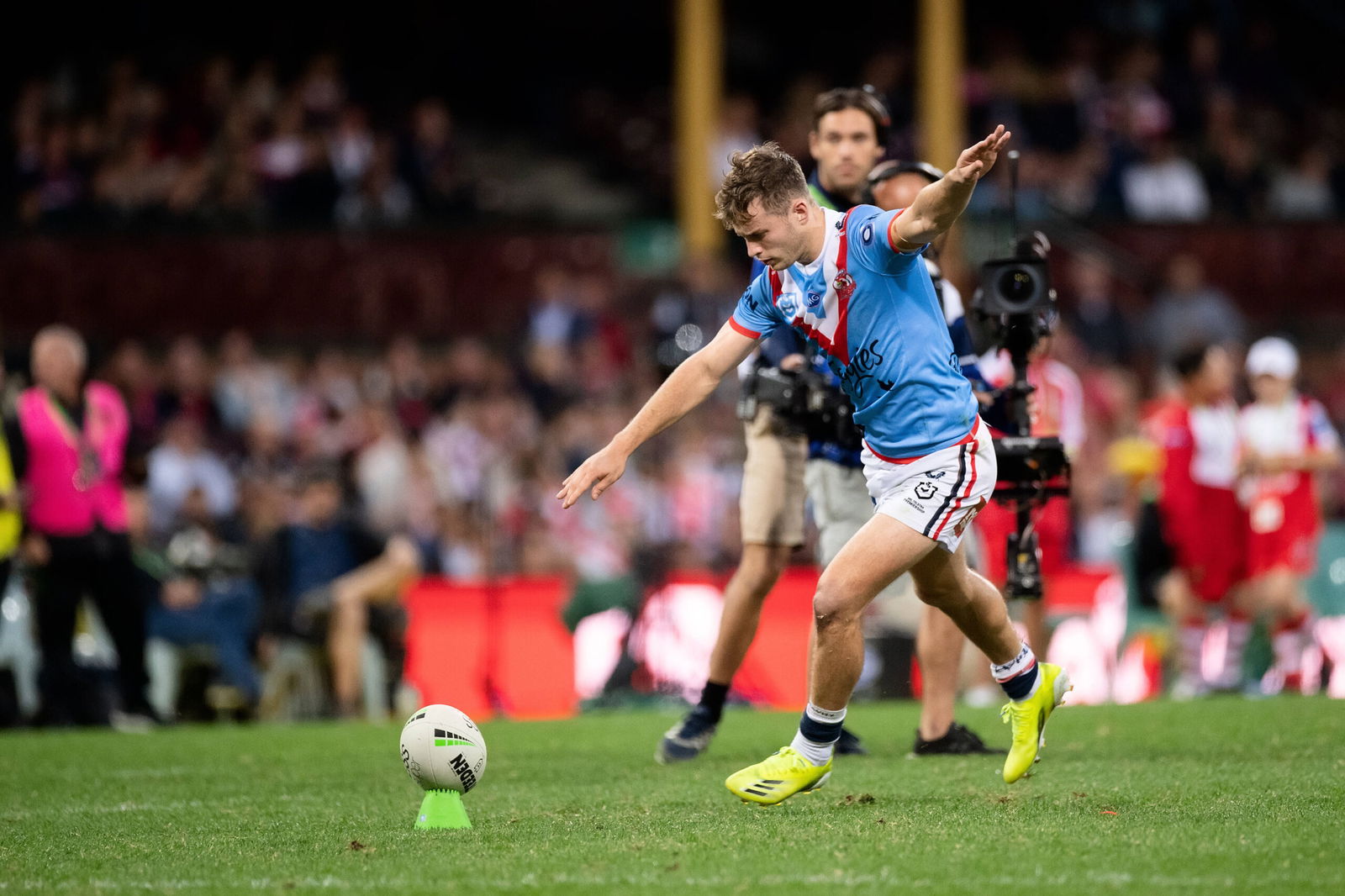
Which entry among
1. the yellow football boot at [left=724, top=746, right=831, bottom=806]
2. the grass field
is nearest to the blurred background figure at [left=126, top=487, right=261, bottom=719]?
the grass field

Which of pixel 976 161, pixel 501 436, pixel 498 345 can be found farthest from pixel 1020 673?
pixel 498 345

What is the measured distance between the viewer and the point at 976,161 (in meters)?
5.21

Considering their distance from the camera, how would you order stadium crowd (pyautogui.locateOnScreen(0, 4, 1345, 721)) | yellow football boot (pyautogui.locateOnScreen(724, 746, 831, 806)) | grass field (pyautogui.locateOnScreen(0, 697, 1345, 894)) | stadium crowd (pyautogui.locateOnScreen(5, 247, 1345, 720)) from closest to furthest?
grass field (pyautogui.locateOnScreen(0, 697, 1345, 894)), yellow football boot (pyautogui.locateOnScreen(724, 746, 831, 806)), stadium crowd (pyautogui.locateOnScreen(0, 4, 1345, 721)), stadium crowd (pyautogui.locateOnScreen(5, 247, 1345, 720))

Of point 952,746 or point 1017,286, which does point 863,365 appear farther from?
point 952,746

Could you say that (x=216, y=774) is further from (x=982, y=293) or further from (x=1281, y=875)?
(x=1281, y=875)

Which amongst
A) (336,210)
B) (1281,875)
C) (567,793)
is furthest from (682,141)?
(1281,875)

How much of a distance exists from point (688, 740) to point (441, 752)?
2138 mm

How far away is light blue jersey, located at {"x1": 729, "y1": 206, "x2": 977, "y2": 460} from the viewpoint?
18.9ft

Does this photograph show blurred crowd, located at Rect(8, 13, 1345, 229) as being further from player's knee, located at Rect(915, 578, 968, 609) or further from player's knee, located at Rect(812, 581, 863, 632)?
player's knee, located at Rect(812, 581, 863, 632)

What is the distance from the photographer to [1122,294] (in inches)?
739

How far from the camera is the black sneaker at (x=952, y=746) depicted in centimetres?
745

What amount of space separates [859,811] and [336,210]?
13.7m

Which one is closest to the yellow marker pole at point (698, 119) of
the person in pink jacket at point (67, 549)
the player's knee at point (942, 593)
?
the person in pink jacket at point (67, 549)

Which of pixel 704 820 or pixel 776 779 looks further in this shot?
pixel 776 779
